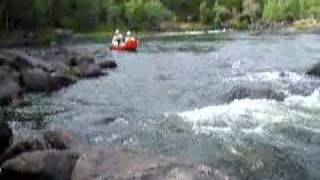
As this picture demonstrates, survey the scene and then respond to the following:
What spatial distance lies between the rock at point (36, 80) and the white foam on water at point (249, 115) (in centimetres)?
787

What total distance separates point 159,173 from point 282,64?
26501mm

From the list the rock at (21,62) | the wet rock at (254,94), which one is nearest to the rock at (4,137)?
the wet rock at (254,94)

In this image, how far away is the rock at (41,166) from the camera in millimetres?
11211

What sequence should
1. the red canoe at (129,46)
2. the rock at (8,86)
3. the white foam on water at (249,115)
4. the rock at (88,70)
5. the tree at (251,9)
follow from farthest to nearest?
the tree at (251,9) → the red canoe at (129,46) → the rock at (88,70) → the rock at (8,86) → the white foam on water at (249,115)

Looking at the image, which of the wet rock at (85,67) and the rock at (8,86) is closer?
the rock at (8,86)

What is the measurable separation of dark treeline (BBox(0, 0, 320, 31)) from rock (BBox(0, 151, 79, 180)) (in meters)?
55.9

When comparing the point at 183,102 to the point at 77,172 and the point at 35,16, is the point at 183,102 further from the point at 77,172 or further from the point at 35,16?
the point at 35,16

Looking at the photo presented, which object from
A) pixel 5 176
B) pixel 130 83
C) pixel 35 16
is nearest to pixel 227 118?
pixel 5 176

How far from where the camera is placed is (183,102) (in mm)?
21797

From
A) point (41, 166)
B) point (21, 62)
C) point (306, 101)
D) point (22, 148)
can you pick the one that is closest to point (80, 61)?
point (21, 62)

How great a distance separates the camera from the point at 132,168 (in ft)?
33.2

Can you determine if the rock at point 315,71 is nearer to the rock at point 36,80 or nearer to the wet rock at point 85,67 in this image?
the wet rock at point 85,67

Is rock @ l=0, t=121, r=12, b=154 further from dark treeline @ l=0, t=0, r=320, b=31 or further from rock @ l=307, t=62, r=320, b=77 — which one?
dark treeline @ l=0, t=0, r=320, b=31

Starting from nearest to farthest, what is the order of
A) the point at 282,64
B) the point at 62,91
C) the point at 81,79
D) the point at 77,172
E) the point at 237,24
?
the point at 77,172 → the point at 62,91 → the point at 81,79 → the point at 282,64 → the point at 237,24
